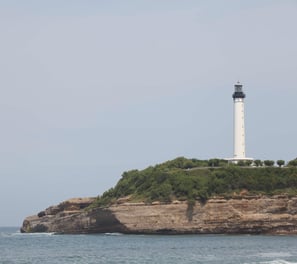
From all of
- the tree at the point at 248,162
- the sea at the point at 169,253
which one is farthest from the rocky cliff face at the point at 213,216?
the tree at the point at 248,162

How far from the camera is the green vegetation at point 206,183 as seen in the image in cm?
8806

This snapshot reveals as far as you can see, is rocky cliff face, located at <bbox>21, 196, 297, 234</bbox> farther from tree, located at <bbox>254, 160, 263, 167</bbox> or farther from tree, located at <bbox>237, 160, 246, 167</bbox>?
tree, located at <bbox>254, 160, 263, 167</bbox>

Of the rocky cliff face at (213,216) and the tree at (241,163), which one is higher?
the tree at (241,163)

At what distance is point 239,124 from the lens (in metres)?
103

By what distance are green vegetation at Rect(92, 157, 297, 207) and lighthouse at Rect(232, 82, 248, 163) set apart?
405cm

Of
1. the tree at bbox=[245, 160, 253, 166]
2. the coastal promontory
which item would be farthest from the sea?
the tree at bbox=[245, 160, 253, 166]

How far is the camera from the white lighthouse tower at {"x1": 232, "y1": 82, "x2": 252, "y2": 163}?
340ft

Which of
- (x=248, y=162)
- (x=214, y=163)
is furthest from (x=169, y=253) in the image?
(x=214, y=163)

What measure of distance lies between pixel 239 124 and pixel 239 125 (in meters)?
0.13

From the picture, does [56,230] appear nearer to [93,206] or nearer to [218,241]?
[93,206]

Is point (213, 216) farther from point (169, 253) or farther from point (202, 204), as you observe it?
point (169, 253)

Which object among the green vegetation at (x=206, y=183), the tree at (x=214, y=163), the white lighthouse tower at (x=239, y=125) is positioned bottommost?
the green vegetation at (x=206, y=183)

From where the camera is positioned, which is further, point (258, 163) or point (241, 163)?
point (258, 163)

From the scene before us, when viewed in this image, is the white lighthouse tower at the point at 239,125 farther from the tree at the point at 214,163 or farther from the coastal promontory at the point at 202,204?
the coastal promontory at the point at 202,204
